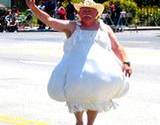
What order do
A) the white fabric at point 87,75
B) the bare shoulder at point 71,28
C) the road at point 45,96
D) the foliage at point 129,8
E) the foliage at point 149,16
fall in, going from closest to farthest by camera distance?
the white fabric at point 87,75, the bare shoulder at point 71,28, the road at point 45,96, the foliage at point 129,8, the foliage at point 149,16

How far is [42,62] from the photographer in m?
18.7

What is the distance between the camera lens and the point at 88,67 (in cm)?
736

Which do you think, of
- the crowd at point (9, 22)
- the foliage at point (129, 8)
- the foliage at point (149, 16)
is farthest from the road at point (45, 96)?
the foliage at point (149, 16)

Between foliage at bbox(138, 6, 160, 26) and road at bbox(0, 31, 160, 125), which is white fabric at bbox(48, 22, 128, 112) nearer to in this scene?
road at bbox(0, 31, 160, 125)

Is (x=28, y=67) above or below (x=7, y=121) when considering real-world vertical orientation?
below

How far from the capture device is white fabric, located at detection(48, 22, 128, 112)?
7.30 m

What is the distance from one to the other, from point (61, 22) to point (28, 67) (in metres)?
9.90

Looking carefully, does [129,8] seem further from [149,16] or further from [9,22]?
[9,22]

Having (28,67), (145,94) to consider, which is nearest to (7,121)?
(145,94)

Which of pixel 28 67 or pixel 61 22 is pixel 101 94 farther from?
pixel 28 67

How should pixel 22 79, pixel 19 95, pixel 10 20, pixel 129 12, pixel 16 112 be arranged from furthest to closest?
pixel 129 12, pixel 10 20, pixel 22 79, pixel 19 95, pixel 16 112

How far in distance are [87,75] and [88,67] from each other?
0.09 m

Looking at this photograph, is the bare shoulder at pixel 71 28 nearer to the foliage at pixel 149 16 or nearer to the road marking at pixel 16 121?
the road marking at pixel 16 121

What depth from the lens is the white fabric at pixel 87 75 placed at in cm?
730
